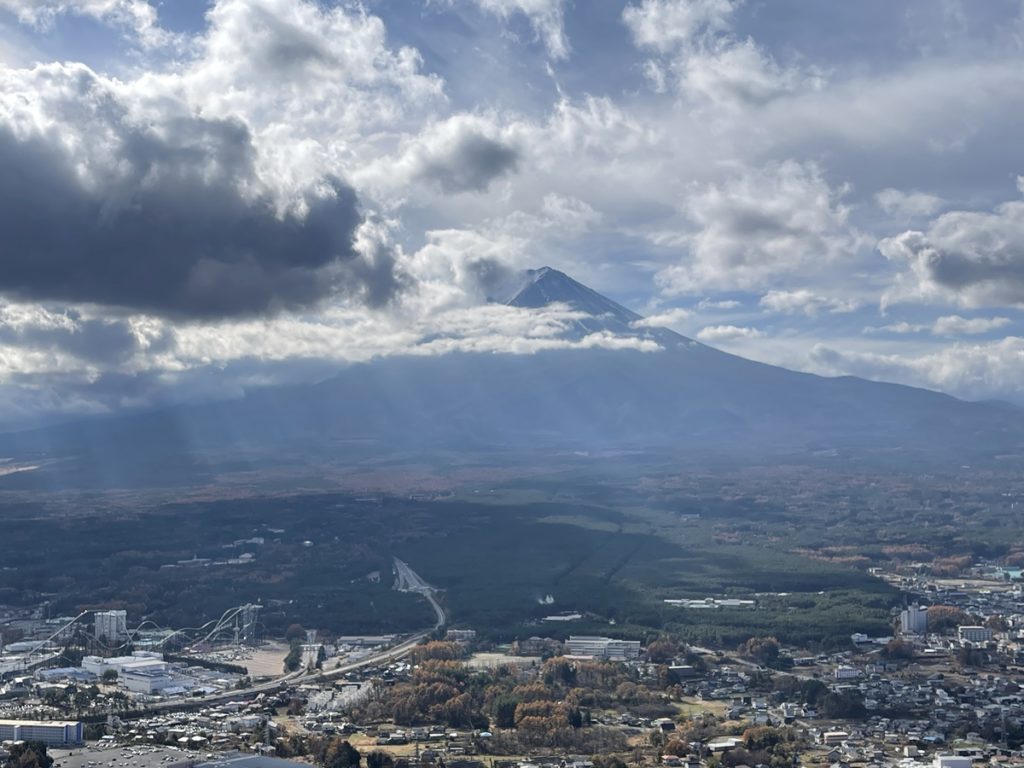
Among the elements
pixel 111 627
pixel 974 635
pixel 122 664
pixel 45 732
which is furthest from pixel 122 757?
pixel 974 635

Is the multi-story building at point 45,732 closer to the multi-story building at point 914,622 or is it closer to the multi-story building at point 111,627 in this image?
the multi-story building at point 111,627

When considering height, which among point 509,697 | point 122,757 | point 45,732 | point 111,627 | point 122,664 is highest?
point 111,627

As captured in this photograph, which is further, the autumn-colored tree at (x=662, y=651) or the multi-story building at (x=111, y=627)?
the multi-story building at (x=111, y=627)

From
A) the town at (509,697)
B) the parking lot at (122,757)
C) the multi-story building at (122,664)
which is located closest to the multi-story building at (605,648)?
the town at (509,697)

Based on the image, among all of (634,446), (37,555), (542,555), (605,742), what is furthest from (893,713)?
(634,446)

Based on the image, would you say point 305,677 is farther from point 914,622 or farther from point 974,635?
point 974,635

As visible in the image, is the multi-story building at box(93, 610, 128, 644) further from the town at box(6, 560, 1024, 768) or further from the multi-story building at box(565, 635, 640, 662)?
the multi-story building at box(565, 635, 640, 662)

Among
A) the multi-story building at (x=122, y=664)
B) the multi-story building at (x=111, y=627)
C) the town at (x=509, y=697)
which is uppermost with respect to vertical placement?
the multi-story building at (x=111, y=627)
